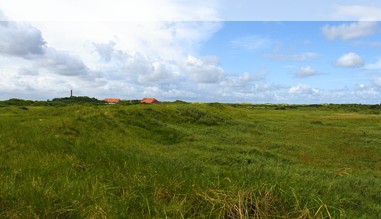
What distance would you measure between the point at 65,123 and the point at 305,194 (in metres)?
14.5

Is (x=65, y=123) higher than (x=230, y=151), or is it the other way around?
(x=65, y=123)

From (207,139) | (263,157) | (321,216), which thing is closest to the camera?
(321,216)

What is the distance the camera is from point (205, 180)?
6547 mm

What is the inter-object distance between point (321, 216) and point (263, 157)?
1136cm

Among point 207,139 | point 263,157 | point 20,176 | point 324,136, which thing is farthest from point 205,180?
point 324,136

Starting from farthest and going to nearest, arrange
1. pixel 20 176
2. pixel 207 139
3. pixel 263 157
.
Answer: pixel 207 139, pixel 263 157, pixel 20 176

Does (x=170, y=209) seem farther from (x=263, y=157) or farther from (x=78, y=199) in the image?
(x=263, y=157)

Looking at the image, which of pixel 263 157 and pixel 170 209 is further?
pixel 263 157

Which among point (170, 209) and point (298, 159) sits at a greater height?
point (170, 209)

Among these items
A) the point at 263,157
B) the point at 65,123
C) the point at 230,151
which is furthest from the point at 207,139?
the point at 65,123

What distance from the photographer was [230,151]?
56.3 feet

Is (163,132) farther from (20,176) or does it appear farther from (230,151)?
(20,176)

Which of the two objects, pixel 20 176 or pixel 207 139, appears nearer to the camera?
pixel 20 176

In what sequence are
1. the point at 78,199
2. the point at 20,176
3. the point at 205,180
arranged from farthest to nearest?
the point at 20,176, the point at 205,180, the point at 78,199
